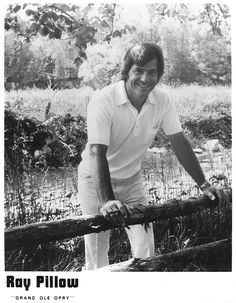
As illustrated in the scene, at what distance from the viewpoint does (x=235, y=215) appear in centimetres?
296

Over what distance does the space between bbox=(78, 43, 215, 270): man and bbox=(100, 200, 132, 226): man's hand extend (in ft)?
0.09

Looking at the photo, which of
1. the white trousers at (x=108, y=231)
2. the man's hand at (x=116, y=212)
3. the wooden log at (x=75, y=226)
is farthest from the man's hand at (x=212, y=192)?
the man's hand at (x=116, y=212)

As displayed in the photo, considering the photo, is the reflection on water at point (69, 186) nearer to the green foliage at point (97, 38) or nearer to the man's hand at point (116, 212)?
the man's hand at point (116, 212)

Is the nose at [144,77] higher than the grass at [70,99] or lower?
higher

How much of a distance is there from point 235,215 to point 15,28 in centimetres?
160

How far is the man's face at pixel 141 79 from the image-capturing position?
2805mm

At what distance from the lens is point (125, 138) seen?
2.82m

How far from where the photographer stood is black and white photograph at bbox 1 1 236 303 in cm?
285

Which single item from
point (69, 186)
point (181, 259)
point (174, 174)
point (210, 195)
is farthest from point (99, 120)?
point (181, 259)

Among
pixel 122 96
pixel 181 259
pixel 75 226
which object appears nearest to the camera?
pixel 75 226

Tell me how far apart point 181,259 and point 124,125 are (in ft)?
2.62

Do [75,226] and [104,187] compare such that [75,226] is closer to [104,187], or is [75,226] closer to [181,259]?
[104,187]
